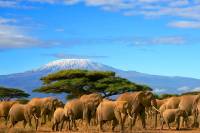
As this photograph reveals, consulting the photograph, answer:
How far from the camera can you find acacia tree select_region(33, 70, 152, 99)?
6003cm

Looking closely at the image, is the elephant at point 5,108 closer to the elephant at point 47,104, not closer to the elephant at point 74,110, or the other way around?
the elephant at point 47,104

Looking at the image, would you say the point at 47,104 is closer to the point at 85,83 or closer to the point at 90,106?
the point at 90,106

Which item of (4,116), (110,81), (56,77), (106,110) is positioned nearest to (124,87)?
A: (110,81)

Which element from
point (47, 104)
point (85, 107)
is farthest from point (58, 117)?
point (47, 104)

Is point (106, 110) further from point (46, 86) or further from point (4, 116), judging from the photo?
point (46, 86)

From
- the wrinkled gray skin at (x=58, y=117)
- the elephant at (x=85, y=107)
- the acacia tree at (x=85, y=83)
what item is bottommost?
the wrinkled gray skin at (x=58, y=117)

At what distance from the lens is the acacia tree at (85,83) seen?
6003 centimetres

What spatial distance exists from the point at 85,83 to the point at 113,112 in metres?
33.2

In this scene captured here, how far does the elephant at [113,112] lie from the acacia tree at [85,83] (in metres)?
31.6

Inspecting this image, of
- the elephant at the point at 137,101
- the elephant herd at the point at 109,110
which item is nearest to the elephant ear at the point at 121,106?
the elephant herd at the point at 109,110

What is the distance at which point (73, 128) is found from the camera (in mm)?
30062

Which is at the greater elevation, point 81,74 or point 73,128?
point 81,74

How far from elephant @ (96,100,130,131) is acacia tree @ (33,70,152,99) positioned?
31.6 m

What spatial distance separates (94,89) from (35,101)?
91.1 feet
